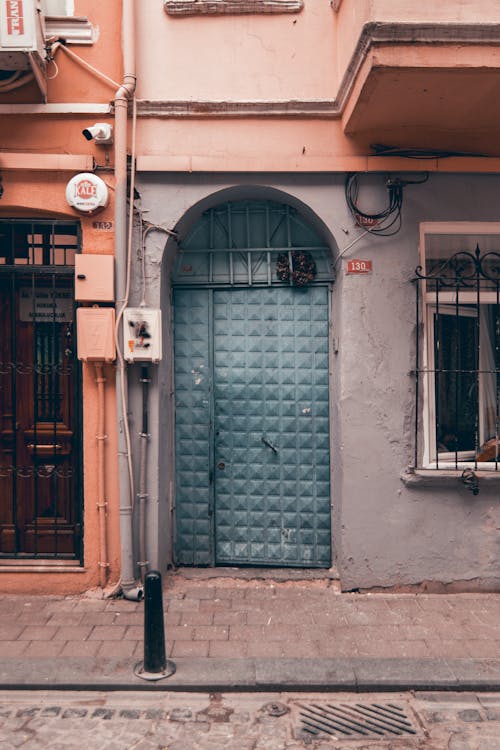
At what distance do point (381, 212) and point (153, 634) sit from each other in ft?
13.6

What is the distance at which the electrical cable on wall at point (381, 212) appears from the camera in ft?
19.2

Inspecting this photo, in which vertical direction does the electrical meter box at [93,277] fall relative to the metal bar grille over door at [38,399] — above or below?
above

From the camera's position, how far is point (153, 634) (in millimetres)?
4387

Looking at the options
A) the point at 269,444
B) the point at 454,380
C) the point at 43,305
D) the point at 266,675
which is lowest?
the point at 266,675

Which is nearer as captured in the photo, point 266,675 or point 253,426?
point 266,675

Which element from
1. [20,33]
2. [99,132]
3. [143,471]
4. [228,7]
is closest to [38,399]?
[143,471]

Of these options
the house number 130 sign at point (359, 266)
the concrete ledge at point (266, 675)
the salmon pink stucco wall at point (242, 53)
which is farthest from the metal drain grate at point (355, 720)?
the salmon pink stucco wall at point (242, 53)

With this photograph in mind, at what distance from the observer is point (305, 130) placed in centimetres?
586

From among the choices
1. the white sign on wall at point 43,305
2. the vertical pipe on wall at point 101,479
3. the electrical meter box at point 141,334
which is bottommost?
the vertical pipe on wall at point 101,479

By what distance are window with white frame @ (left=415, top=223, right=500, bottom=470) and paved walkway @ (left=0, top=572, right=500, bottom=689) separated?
145 cm

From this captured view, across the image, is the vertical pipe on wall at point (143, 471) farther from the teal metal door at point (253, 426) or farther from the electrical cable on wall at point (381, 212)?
the electrical cable on wall at point (381, 212)

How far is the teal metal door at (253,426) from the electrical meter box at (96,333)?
34.9 inches

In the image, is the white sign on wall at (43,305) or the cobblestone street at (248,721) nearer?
the cobblestone street at (248,721)

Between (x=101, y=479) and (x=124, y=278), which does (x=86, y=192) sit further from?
(x=101, y=479)
